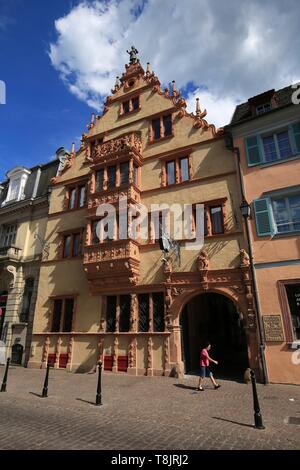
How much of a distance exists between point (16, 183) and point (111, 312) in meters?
16.4

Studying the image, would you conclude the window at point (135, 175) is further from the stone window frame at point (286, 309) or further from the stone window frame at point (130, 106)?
the stone window frame at point (286, 309)

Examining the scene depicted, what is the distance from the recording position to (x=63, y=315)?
1906cm

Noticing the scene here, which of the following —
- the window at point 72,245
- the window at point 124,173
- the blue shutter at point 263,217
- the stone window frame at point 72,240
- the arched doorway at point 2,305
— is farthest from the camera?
the arched doorway at point 2,305

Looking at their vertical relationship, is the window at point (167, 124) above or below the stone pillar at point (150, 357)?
above

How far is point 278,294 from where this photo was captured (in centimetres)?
1334

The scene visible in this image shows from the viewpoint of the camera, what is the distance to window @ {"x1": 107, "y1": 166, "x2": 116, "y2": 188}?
1892 centimetres

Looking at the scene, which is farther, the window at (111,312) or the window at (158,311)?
the window at (111,312)

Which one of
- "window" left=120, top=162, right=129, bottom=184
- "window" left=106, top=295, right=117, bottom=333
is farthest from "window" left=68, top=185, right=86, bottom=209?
"window" left=106, top=295, right=117, bottom=333

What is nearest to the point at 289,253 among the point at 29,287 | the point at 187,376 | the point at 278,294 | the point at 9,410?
the point at 278,294

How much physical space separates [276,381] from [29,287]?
17.5 metres

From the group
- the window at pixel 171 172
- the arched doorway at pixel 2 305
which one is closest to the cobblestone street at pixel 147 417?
the arched doorway at pixel 2 305

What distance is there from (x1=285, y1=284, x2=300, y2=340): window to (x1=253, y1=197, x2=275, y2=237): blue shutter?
8.78 feet

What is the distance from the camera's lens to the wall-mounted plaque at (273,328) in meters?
12.9

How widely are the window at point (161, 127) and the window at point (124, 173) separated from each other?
109 inches
